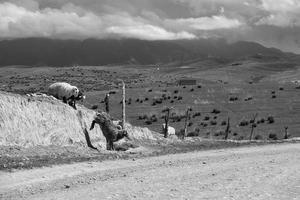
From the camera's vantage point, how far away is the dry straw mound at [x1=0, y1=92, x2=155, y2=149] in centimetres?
2223

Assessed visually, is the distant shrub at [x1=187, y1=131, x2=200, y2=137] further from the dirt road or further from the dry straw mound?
the dirt road

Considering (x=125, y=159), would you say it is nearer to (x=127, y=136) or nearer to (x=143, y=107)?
(x=127, y=136)

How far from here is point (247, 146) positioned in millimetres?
28875

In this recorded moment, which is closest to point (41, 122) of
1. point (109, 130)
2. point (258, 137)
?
point (109, 130)

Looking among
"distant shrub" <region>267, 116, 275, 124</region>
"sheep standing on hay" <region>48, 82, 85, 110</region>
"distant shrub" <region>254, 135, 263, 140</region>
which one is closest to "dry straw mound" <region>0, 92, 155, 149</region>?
"sheep standing on hay" <region>48, 82, 85, 110</region>

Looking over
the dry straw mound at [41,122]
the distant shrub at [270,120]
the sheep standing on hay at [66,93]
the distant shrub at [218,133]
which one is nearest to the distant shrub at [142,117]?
the distant shrub at [218,133]

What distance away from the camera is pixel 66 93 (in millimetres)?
29156

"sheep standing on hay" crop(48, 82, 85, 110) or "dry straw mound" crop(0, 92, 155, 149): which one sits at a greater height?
"sheep standing on hay" crop(48, 82, 85, 110)

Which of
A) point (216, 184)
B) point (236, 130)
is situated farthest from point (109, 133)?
point (236, 130)

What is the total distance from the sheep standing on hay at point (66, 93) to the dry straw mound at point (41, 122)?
166cm

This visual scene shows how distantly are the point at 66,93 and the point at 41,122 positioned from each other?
5.46m

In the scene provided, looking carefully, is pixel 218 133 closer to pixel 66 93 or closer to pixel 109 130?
pixel 66 93

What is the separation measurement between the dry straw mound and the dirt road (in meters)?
3.86

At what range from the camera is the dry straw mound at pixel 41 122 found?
2223 cm
